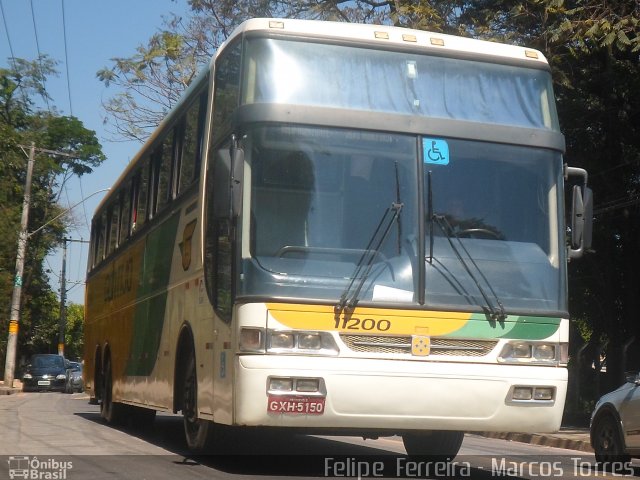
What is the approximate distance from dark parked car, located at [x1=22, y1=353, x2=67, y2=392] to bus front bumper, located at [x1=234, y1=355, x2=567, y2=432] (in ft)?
125

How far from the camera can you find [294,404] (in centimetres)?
877

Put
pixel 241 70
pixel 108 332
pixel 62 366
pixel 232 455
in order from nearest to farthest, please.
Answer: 1. pixel 241 70
2. pixel 232 455
3. pixel 108 332
4. pixel 62 366

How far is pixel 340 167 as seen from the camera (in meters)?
9.30

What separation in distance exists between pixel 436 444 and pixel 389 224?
10.6 ft

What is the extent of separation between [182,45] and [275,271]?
1947cm

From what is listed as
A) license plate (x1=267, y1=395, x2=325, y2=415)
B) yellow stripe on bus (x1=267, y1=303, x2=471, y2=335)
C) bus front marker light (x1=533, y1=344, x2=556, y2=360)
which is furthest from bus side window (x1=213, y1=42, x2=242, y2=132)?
bus front marker light (x1=533, y1=344, x2=556, y2=360)

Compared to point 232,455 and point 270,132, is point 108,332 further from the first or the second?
point 270,132

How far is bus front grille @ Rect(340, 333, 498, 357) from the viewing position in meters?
8.92

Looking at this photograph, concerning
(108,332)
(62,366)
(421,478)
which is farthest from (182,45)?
(62,366)

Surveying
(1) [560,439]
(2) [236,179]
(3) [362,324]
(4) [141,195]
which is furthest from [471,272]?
(1) [560,439]

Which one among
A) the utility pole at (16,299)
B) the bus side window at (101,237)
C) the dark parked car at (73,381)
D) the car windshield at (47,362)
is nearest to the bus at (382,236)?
the bus side window at (101,237)

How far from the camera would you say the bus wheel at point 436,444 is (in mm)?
11414

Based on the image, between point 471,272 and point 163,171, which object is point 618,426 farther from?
point 163,171

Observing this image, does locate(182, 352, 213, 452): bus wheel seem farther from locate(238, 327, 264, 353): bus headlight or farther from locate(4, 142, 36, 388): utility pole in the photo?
locate(4, 142, 36, 388): utility pole
